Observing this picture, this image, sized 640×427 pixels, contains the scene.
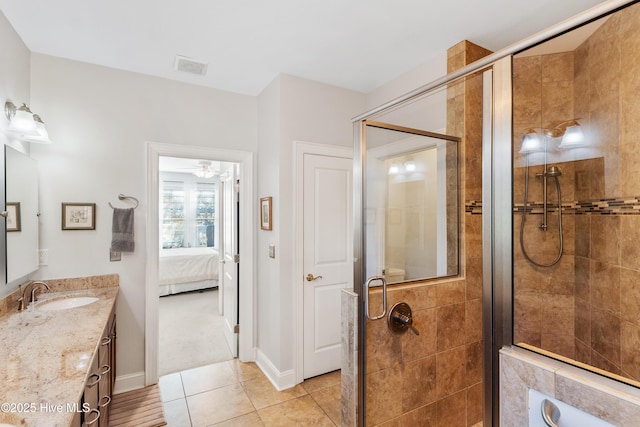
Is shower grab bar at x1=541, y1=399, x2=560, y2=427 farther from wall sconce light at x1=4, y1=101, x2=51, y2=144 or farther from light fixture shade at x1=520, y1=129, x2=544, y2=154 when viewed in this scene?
wall sconce light at x1=4, y1=101, x2=51, y2=144

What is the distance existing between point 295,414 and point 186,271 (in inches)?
149

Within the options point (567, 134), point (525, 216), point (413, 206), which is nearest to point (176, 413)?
point (413, 206)

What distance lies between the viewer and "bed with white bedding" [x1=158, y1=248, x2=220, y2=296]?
511 cm

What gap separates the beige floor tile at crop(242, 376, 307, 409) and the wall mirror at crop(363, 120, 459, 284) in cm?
141

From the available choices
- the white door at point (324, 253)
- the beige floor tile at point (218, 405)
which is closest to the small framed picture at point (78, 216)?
the beige floor tile at point (218, 405)

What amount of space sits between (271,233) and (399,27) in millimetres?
1867

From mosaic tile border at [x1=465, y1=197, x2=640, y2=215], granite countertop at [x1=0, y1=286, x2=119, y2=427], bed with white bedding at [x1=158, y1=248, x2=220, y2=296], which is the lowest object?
bed with white bedding at [x1=158, y1=248, x2=220, y2=296]

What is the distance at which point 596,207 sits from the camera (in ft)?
5.14

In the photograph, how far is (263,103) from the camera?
2896 millimetres

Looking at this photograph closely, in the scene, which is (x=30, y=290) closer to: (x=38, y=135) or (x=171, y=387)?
(x=38, y=135)

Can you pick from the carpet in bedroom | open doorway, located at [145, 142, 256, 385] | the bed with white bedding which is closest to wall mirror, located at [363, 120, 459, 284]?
open doorway, located at [145, 142, 256, 385]

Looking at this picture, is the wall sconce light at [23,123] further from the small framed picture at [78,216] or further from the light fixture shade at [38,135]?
the small framed picture at [78,216]

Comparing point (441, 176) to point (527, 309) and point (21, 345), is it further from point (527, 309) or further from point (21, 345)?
point (21, 345)

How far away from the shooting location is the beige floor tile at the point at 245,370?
270 centimetres
